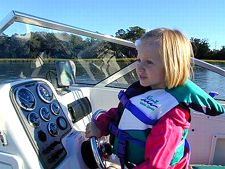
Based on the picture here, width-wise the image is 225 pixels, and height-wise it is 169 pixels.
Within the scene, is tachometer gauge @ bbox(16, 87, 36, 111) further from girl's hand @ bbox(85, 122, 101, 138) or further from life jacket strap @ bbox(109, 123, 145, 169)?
life jacket strap @ bbox(109, 123, 145, 169)

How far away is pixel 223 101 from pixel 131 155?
1.61 m

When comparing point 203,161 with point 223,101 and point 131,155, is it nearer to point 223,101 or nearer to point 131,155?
point 223,101

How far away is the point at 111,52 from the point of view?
9.58 ft

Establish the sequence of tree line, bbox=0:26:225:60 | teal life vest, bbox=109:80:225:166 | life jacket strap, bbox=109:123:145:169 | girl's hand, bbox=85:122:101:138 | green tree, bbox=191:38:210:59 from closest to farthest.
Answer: teal life vest, bbox=109:80:225:166
life jacket strap, bbox=109:123:145:169
girl's hand, bbox=85:122:101:138
tree line, bbox=0:26:225:60
green tree, bbox=191:38:210:59

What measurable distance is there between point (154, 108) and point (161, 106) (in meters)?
0.03

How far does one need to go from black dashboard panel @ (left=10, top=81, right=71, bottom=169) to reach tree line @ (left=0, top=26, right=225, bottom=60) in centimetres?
83

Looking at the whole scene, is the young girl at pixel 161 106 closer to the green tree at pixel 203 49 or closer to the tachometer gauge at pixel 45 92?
the tachometer gauge at pixel 45 92

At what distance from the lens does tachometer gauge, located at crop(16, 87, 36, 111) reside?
162 cm

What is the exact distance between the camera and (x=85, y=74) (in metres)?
3.01

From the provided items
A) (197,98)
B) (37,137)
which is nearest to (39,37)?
(37,137)

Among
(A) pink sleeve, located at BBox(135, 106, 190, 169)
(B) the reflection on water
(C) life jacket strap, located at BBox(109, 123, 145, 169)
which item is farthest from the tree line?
(A) pink sleeve, located at BBox(135, 106, 190, 169)

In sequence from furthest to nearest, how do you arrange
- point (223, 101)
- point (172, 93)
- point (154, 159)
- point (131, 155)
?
point (223, 101), point (131, 155), point (172, 93), point (154, 159)

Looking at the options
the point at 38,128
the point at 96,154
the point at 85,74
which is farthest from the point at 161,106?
the point at 85,74

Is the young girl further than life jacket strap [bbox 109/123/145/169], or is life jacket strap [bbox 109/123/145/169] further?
life jacket strap [bbox 109/123/145/169]
